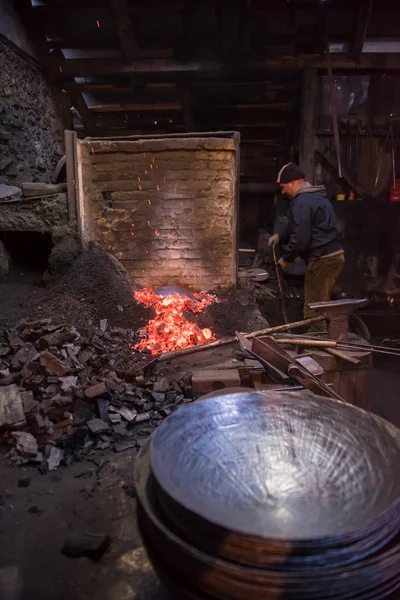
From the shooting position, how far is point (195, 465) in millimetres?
1981

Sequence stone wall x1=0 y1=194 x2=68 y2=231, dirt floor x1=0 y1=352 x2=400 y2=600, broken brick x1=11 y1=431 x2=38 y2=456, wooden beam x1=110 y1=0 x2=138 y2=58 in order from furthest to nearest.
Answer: wooden beam x1=110 y1=0 x2=138 y2=58
stone wall x1=0 y1=194 x2=68 y2=231
broken brick x1=11 y1=431 x2=38 y2=456
dirt floor x1=0 y1=352 x2=400 y2=600

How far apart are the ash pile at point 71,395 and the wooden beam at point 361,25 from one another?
25.2 feet

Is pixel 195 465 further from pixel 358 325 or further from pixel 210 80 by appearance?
pixel 210 80

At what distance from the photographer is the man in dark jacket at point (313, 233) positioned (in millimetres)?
6324

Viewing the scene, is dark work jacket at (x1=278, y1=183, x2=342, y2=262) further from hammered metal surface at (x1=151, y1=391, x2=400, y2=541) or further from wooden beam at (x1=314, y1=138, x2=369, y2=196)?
hammered metal surface at (x1=151, y1=391, x2=400, y2=541)

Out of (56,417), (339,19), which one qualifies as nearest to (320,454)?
(56,417)

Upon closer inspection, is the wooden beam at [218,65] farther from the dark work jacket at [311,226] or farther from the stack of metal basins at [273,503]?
the stack of metal basins at [273,503]

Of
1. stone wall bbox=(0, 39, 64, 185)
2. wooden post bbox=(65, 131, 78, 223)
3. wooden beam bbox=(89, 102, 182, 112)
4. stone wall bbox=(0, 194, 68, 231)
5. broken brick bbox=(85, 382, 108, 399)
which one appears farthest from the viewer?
wooden beam bbox=(89, 102, 182, 112)

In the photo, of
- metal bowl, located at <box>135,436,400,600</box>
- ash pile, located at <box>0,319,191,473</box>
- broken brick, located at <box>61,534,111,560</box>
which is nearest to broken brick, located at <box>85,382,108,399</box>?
ash pile, located at <box>0,319,191,473</box>

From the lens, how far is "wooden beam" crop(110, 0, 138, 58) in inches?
310

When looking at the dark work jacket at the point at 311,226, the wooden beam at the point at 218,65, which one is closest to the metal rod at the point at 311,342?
the dark work jacket at the point at 311,226

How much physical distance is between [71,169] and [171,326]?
8.83 ft

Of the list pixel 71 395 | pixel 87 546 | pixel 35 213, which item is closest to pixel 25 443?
pixel 71 395

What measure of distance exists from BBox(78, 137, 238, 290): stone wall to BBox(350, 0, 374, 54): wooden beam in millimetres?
4360
